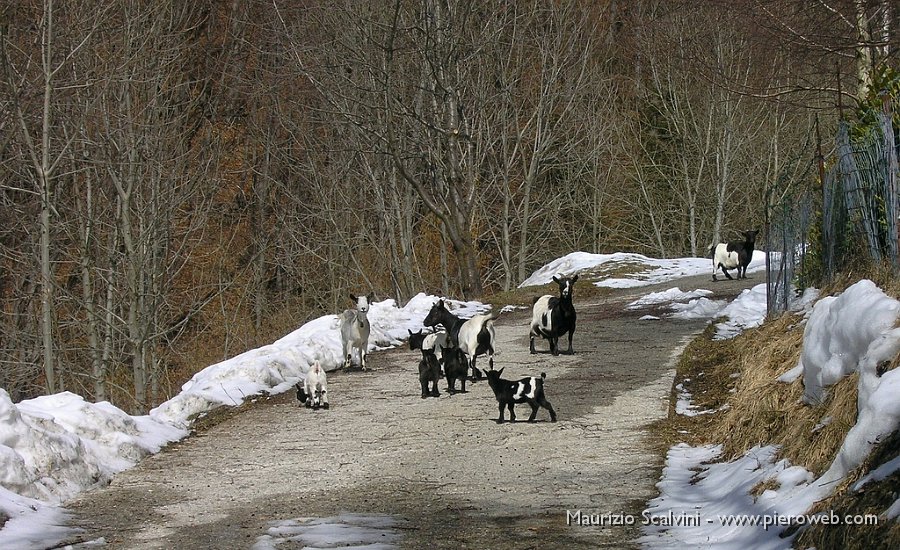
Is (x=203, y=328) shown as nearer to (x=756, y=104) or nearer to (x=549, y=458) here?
(x=756, y=104)

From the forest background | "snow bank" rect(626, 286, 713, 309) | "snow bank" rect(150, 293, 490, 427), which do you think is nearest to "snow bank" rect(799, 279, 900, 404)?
"snow bank" rect(150, 293, 490, 427)

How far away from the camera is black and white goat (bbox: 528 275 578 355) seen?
17.2 metres

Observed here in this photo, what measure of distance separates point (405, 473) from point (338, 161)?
116 feet

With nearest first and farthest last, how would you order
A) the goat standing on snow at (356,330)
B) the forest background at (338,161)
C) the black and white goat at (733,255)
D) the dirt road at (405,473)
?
the dirt road at (405,473) < the goat standing on snow at (356,330) < the black and white goat at (733,255) < the forest background at (338,161)

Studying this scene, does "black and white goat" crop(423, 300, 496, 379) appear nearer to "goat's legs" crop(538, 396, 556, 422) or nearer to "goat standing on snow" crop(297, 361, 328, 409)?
"goat standing on snow" crop(297, 361, 328, 409)

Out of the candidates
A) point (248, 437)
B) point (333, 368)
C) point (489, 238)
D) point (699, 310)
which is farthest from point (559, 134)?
point (248, 437)

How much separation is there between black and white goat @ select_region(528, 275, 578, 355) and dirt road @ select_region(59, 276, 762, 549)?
1020 mm

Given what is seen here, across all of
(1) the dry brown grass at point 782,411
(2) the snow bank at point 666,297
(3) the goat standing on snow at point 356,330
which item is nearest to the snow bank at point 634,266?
(2) the snow bank at point 666,297

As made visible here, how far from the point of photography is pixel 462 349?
52.7 feet

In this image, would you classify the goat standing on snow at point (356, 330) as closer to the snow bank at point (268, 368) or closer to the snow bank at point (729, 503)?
the snow bank at point (268, 368)

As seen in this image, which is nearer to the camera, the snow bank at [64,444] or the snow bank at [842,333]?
the snow bank at [842,333]

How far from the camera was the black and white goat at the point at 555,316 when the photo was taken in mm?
17203

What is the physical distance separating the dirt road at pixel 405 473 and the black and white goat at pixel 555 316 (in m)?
1.02

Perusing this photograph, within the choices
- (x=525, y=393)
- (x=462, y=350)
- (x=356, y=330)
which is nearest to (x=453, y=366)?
(x=462, y=350)
